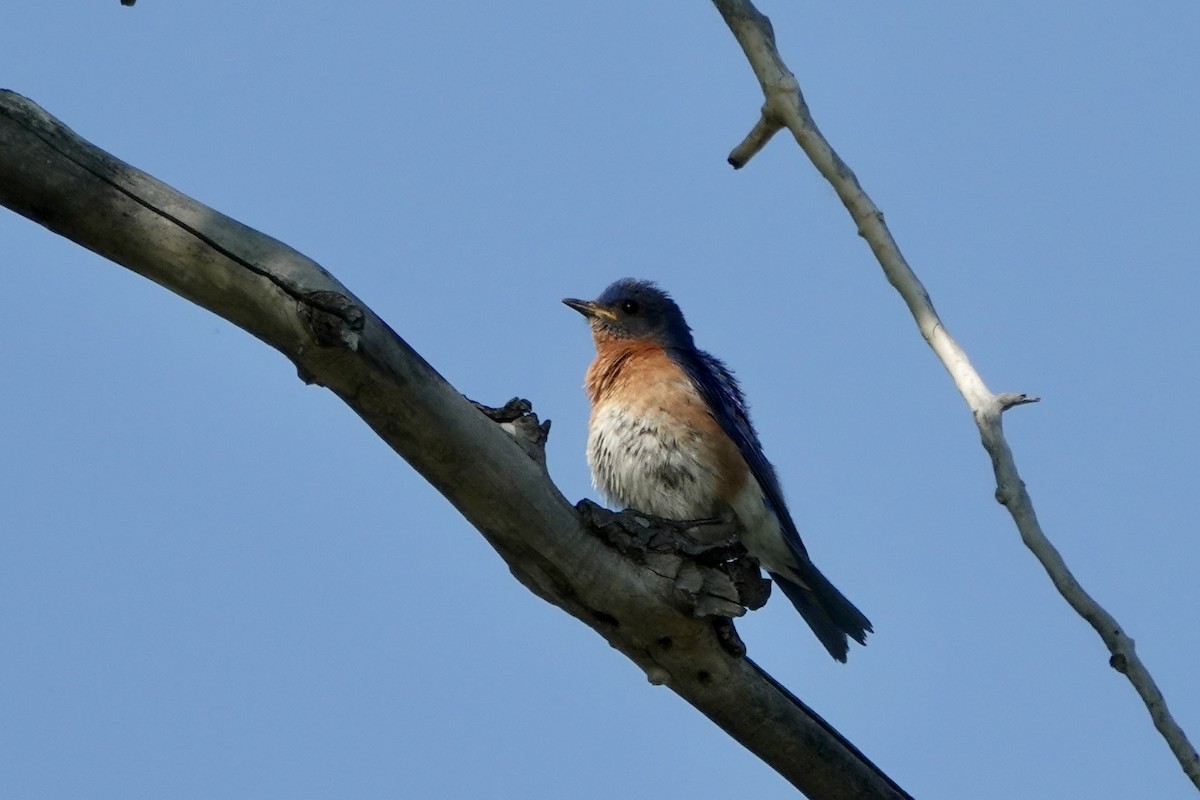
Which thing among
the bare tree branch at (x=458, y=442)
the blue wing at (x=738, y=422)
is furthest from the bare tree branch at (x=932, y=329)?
the blue wing at (x=738, y=422)

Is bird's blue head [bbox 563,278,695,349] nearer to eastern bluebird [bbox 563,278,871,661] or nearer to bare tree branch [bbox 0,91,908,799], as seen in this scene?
eastern bluebird [bbox 563,278,871,661]

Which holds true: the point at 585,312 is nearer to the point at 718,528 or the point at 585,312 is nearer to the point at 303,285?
the point at 718,528

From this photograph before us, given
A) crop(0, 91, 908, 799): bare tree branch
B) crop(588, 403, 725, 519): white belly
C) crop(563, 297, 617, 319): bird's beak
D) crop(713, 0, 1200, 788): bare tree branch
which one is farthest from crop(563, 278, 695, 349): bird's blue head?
crop(0, 91, 908, 799): bare tree branch

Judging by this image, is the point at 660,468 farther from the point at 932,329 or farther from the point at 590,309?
the point at 932,329

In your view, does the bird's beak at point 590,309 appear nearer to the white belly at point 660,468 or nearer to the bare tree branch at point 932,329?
the white belly at point 660,468

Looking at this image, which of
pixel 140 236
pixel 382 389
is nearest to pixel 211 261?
pixel 140 236

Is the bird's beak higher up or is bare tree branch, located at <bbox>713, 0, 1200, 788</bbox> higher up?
the bird's beak
